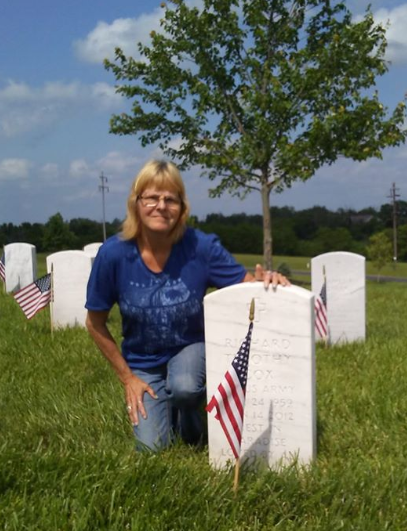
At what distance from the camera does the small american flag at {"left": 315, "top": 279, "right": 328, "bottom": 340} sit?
6488mm

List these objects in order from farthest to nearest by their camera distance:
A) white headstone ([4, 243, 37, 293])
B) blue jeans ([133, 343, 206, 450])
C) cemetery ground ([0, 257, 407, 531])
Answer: white headstone ([4, 243, 37, 293]) → blue jeans ([133, 343, 206, 450]) → cemetery ground ([0, 257, 407, 531])

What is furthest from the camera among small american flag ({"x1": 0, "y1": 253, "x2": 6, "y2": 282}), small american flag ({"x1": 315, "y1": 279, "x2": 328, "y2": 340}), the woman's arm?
small american flag ({"x1": 0, "y1": 253, "x2": 6, "y2": 282})

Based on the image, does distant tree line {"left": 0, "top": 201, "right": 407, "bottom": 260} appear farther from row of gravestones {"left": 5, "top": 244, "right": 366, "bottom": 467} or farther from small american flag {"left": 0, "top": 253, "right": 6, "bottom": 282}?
row of gravestones {"left": 5, "top": 244, "right": 366, "bottom": 467}

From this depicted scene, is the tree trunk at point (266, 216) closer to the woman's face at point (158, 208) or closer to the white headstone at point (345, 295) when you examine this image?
the white headstone at point (345, 295)

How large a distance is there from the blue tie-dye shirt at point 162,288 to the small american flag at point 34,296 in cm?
411

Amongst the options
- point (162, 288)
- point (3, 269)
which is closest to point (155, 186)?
point (162, 288)

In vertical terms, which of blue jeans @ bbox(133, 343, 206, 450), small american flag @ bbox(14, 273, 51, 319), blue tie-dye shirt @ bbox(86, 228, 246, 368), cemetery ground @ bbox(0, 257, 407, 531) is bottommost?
cemetery ground @ bbox(0, 257, 407, 531)

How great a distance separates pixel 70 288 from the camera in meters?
8.06

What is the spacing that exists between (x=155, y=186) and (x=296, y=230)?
1851 inches

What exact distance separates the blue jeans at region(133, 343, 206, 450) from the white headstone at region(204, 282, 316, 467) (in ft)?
0.44

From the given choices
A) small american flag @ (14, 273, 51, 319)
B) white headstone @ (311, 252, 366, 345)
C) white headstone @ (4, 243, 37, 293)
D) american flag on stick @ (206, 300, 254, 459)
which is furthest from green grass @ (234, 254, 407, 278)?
american flag on stick @ (206, 300, 254, 459)

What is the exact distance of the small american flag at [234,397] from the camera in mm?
2971

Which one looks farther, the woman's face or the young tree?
the young tree

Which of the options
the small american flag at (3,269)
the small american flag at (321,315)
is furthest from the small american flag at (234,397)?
the small american flag at (3,269)
